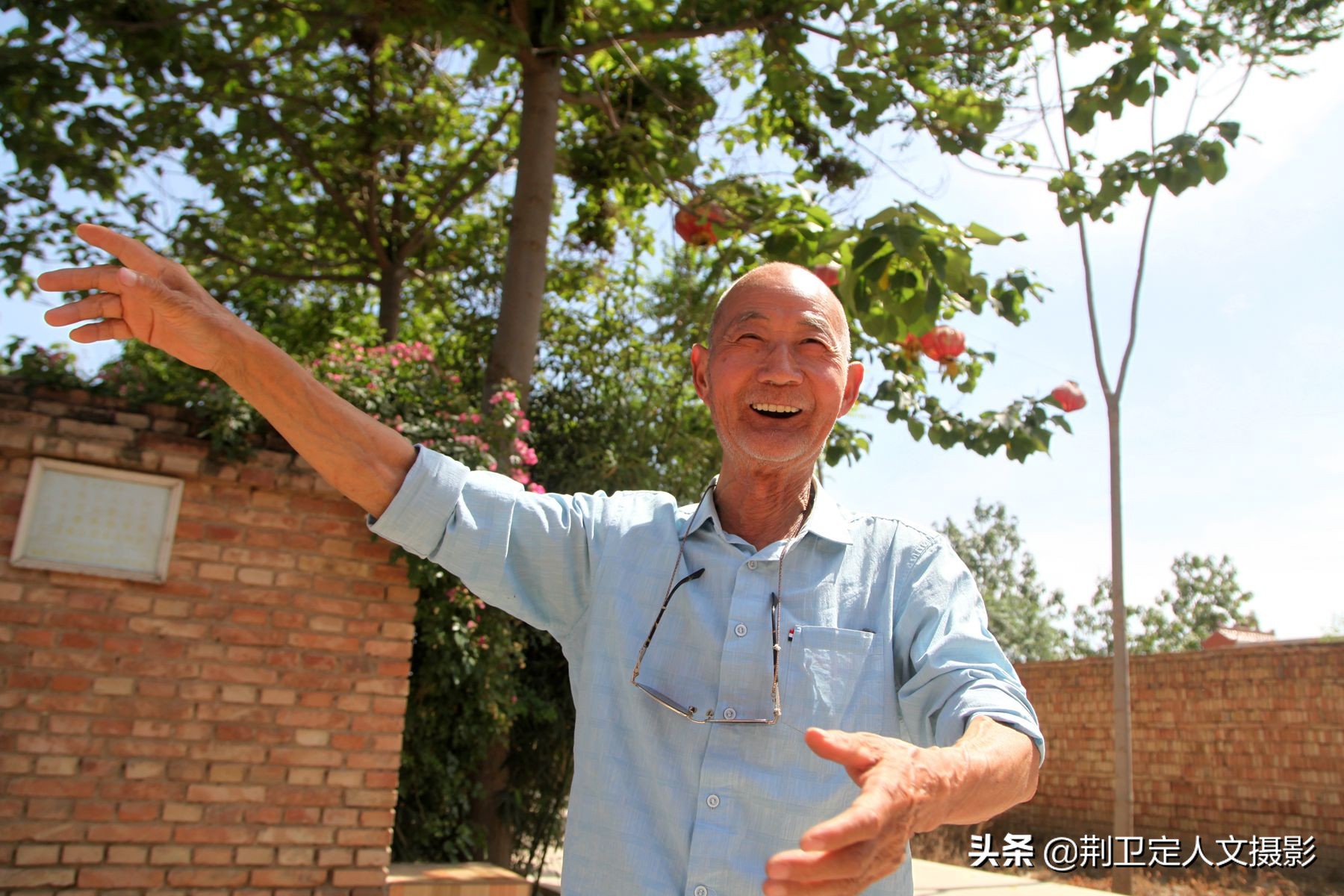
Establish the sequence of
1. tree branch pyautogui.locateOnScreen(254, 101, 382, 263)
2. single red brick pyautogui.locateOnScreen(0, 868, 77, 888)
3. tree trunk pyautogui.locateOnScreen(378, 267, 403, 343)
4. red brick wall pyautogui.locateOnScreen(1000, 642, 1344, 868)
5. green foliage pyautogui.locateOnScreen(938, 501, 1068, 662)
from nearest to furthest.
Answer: single red brick pyautogui.locateOnScreen(0, 868, 77, 888), tree branch pyautogui.locateOnScreen(254, 101, 382, 263), tree trunk pyautogui.locateOnScreen(378, 267, 403, 343), red brick wall pyautogui.locateOnScreen(1000, 642, 1344, 868), green foliage pyautogui.locateOnScreen(938, 501, 1068, 662)

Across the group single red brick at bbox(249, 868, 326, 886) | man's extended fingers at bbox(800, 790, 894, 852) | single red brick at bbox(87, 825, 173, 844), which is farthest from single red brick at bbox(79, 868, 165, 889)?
man's extended fingers at bbox(800, 790, 894, 852)

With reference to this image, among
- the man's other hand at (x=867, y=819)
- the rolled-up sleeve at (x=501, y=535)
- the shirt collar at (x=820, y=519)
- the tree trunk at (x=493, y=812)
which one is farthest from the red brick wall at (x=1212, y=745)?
the man's other hand at (x=867, y=819)

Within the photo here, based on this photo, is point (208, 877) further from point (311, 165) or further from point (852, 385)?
point (311, 165)

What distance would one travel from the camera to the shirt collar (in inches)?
63.9

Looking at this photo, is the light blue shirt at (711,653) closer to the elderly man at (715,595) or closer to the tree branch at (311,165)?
the elderly man at (715,595)

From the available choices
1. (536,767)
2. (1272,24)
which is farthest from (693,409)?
(1272,24)

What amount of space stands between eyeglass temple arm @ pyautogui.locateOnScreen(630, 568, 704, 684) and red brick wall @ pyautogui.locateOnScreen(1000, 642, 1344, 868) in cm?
977

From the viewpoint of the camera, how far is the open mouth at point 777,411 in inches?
66.0

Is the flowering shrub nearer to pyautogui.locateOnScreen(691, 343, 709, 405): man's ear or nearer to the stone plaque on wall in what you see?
the stone plaque on wall

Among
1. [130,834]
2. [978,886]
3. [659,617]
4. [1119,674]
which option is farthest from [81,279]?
[1119,674]

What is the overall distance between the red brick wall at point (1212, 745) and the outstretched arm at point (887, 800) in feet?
32.5

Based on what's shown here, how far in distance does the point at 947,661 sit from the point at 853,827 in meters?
0.53

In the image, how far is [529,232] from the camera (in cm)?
609

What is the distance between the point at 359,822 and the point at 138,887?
90cm
